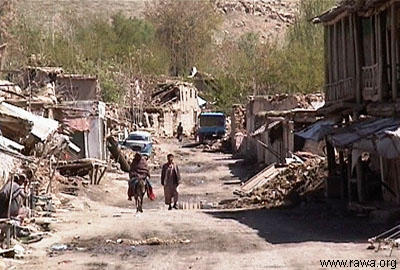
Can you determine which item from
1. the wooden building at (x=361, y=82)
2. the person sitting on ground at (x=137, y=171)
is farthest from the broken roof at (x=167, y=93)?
the person sitting on ground at (x=137, y=171)

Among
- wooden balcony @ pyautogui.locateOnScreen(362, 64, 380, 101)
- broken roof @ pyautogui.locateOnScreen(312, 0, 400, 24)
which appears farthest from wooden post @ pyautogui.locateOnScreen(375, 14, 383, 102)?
broken roof @ pyautogui.locateOnScreen(312, 0, 400, 24)

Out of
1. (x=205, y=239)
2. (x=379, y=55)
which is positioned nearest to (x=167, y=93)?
(x=379, y=55)

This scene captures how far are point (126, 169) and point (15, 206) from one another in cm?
2310

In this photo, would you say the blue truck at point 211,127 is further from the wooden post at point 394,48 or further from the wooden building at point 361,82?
the wooden post at point 394,48

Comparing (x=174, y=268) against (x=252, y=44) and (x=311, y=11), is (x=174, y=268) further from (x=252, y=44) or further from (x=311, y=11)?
(x=252, y=44)

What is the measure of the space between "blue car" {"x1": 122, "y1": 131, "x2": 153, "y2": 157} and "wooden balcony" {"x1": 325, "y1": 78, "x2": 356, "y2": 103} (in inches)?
742

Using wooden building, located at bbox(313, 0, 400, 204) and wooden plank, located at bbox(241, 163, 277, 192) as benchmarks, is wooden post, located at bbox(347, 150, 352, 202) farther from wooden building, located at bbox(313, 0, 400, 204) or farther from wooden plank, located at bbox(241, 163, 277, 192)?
wooden plank, located at bbox(241, 163, 277, 192)

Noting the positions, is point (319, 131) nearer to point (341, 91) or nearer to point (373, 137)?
point (341, 91)

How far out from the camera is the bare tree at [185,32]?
299 ft

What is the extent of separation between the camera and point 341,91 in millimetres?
25438

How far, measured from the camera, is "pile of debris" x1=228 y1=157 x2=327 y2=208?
25156mm

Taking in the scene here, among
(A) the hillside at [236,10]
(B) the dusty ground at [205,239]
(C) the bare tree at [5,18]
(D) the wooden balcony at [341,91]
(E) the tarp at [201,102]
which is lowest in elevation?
(B) the dusty ground at [205,239]

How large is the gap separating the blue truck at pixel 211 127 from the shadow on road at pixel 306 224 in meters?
35.5

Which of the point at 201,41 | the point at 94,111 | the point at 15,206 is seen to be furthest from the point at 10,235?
the point at 201,41
